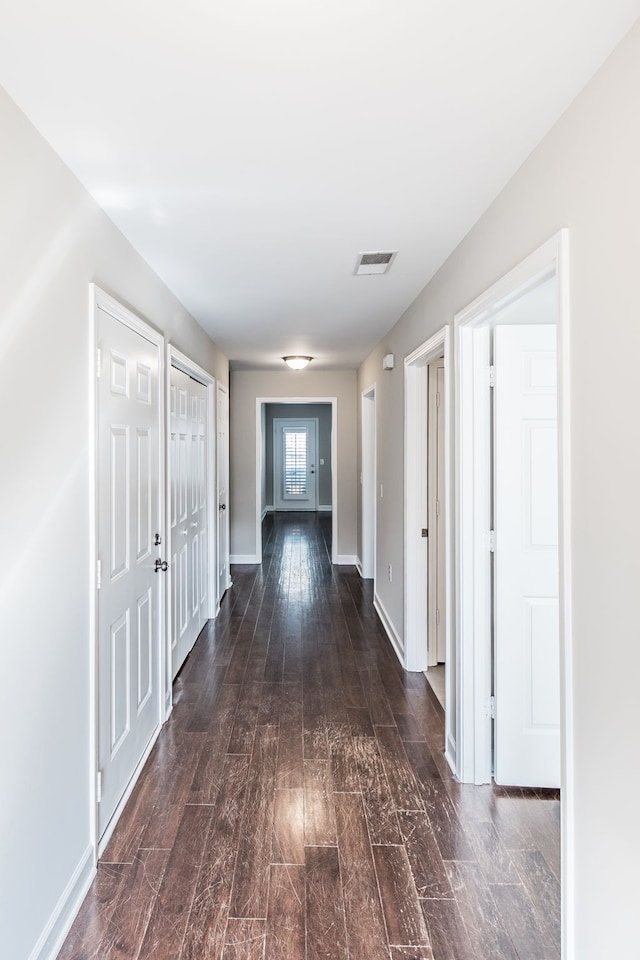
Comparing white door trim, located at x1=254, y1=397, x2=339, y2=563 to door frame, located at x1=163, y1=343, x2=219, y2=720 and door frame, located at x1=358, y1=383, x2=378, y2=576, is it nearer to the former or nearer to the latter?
door frame, located at x1=358, y1=383, x2=378, y2=576

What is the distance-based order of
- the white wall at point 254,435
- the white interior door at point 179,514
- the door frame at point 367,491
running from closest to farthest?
the white interior door at point 179,514 < the door frame at point 367,491 < the white wall at point 254,435

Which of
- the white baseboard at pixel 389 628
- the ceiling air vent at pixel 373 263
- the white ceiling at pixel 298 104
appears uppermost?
the ceiling air vent at pixel 373 263

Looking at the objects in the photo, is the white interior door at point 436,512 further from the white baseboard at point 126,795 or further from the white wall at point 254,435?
the white wall at point 254,435

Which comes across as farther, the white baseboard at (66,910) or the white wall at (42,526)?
the white baseboard at (66,910)

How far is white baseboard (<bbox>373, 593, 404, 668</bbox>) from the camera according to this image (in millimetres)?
3908

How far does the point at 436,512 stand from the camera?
377 cm

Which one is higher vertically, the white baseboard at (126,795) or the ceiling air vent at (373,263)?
the ceiling air vent at (373,263)

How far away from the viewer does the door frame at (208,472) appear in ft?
10.1

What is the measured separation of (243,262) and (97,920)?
262 cm

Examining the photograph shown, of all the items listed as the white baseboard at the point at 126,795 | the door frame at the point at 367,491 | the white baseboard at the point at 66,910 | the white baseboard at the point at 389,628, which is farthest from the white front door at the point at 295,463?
the white baseboard at the point at 66,910

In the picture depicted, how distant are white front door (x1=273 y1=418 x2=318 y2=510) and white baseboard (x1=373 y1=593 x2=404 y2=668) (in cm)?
744

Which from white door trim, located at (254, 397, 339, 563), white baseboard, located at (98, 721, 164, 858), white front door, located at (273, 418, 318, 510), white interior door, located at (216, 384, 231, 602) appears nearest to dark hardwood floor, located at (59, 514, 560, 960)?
white baseboard, located at (98, 721, 164, 858)

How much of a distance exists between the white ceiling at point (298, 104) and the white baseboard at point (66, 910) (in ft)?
7.42

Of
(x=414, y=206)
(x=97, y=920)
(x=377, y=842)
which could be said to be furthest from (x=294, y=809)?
(x=414, y=206)
